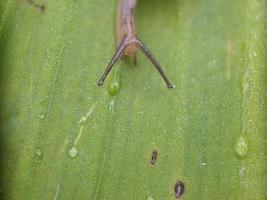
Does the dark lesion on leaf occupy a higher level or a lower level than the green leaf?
higher

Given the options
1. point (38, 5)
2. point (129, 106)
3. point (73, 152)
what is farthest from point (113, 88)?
point (38, 5)

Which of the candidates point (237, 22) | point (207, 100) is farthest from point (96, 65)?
point (237, 22)

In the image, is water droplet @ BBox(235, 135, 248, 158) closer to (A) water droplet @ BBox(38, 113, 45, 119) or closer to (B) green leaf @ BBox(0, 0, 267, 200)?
(B) green leaf @ BBox(0, 0, 267, 200)

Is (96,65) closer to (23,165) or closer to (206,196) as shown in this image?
(23,165)

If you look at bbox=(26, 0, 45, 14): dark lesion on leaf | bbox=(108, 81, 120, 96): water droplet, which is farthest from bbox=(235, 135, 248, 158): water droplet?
bbox=(26, 0, 45, 14): dark lesion on leaf

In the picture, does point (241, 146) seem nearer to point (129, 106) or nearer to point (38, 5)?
point (129, 106)

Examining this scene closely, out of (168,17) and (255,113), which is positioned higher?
(168,17)
